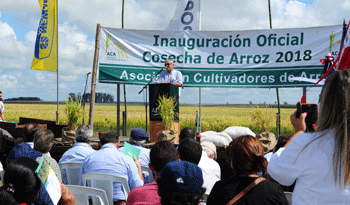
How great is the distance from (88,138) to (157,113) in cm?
220

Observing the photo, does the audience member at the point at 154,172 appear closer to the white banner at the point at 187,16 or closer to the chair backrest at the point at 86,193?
the chair backrest at the point at 86,193

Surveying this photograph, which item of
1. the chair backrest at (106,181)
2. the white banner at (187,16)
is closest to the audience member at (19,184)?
the chair backrest at (106,181)

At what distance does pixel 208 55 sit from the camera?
806 centimetres

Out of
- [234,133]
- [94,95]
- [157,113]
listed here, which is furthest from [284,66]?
[94,95]

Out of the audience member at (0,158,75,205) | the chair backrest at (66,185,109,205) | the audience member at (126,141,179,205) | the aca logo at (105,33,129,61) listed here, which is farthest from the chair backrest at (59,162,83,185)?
the aca logo at (105,33,129,61)

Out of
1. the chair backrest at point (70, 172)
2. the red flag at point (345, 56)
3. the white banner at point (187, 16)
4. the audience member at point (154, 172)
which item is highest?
the white banner at point (187, 16)

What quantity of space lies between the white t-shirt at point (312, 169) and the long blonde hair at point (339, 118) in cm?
3

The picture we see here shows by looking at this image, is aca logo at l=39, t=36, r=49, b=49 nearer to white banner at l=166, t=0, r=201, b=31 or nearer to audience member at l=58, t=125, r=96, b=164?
white banner at l=166, t=0, r=201, b=31

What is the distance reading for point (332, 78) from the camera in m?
1.41

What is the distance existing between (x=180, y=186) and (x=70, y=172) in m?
2.62

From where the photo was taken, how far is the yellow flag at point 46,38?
8766 millimetres

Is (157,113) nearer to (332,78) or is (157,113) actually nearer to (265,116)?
(265,116)

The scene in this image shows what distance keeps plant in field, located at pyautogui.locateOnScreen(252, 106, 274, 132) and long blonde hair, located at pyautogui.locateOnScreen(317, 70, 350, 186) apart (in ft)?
14.4

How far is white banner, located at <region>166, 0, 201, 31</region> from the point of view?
861 centimetres
